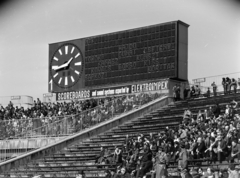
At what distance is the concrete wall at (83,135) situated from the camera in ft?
91.2

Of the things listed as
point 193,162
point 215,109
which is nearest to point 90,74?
point 215,109

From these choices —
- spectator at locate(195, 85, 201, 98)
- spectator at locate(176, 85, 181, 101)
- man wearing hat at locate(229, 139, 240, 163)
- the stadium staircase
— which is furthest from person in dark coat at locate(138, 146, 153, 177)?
spectator at locate(176, 85, 181, 101)

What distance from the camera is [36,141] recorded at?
3112cm

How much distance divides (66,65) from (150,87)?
7.88 metres

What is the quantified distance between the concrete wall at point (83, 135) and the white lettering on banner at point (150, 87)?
34.8 inches

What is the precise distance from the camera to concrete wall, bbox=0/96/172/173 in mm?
27812

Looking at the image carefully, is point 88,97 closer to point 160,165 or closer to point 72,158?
point 72,158

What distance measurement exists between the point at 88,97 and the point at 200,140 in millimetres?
19498

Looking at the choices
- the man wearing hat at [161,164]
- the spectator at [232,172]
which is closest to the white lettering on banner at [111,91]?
the man wearing hat at [161,164]

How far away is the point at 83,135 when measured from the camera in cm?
3019

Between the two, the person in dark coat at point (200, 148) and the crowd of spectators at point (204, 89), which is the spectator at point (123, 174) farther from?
the crowd of spectators at point (204, 89)

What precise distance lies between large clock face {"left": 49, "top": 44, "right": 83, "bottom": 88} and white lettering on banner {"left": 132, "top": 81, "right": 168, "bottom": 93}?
18.0 ft

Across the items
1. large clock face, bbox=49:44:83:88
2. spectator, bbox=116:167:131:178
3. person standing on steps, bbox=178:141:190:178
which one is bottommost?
spectator, bbox=116:167:131:178

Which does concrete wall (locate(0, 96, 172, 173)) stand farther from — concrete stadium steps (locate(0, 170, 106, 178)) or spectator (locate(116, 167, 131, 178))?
spectator (locate(116, 167, 131, 178))
